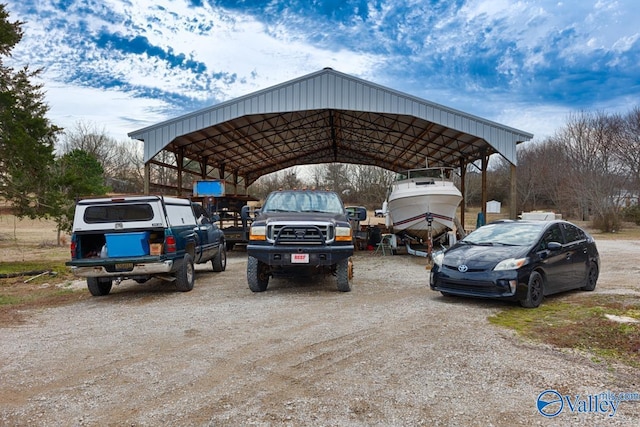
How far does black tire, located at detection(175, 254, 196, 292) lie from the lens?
9.35m

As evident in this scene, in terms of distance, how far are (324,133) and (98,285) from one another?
685 inches

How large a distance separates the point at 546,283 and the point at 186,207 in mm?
7477

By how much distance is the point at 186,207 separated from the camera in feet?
34.7

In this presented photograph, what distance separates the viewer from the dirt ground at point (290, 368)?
368cm

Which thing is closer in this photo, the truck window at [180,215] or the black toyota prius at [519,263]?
the black toyota prius at [519,263]

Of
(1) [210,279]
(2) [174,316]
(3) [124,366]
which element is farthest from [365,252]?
(3) [124,366]

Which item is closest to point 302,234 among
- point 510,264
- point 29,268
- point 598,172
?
point 510,264

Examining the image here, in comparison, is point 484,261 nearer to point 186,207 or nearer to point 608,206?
point 186,207

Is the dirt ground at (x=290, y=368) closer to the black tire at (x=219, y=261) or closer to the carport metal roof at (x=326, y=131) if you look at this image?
the black tire at (x=219, y=261)

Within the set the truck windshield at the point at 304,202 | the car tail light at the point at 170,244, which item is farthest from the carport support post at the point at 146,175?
the car tail light at the point at 170,244

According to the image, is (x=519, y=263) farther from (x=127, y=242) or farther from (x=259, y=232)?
(x=127, y=242)

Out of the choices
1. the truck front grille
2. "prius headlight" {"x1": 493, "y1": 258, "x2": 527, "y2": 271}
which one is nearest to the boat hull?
the truck front grille

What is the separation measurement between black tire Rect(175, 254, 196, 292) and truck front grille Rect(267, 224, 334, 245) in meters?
2.15

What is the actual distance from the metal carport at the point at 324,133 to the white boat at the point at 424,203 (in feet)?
6.28
